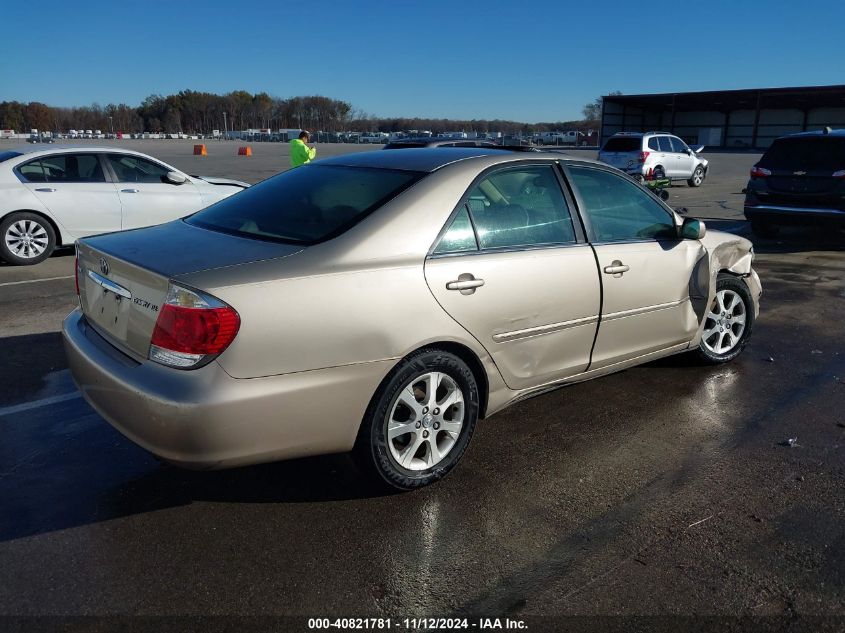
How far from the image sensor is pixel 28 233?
904 centimetres

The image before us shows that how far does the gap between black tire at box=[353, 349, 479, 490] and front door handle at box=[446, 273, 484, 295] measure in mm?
312

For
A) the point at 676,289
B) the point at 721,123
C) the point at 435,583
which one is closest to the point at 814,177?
the point at 676,289

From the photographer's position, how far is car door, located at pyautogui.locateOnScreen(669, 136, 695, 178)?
892 inches

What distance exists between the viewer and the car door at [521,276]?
11.4 ft

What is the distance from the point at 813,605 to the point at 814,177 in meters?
9.41

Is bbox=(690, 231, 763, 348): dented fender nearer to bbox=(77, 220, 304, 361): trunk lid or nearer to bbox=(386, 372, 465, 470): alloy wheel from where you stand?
bbox=(386, 372, 465, 470): alloy wheel

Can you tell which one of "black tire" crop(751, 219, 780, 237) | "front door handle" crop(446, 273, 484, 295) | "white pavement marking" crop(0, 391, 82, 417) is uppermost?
"front door handle" crop(446, 273, 484, 295)

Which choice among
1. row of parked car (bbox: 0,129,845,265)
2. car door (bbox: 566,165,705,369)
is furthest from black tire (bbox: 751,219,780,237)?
car door (bbox: 566,165,705,369)

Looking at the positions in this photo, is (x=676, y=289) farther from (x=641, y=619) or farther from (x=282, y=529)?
(x=282, y=529)

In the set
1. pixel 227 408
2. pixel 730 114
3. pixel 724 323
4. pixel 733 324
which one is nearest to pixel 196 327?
pixel 227 408

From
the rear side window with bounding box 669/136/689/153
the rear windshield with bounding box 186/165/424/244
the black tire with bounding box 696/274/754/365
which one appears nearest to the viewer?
the rear windshield with bounding box 186/165/424/244

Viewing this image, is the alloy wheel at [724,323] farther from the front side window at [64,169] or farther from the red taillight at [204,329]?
the front side window at [64,169]

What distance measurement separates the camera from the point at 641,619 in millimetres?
2580

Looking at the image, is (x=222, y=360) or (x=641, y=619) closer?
(x=641, y=619)
